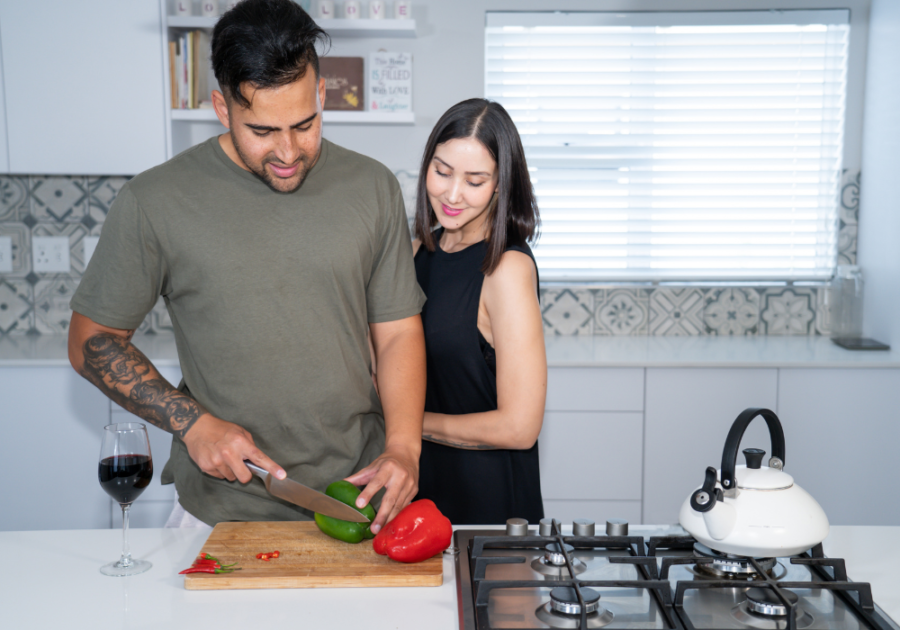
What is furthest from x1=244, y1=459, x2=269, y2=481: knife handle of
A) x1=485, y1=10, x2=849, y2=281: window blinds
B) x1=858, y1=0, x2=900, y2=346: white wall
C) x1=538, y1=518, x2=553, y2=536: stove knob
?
x1=858, y1=0, x2=900, y2=346: white wall

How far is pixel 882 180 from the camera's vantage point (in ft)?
9.55

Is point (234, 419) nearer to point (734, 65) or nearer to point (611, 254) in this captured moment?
point (611, 254)

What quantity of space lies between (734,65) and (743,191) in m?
0.51

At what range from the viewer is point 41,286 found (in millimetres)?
3062

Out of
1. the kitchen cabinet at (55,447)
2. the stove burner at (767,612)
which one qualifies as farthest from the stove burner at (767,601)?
the kitchen cabinet at (55,447)

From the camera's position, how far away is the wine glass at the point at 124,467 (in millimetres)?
1063

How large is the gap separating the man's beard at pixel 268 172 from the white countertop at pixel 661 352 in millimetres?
1391

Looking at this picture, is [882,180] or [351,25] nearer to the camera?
[351,25]

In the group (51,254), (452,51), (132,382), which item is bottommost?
(132,382)

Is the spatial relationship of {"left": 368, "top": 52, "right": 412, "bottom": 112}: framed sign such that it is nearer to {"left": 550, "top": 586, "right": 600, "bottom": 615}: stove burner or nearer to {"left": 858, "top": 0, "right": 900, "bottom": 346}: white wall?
{"left": 858, "top": 0, "right": 900, "bottom": 346}: white wall

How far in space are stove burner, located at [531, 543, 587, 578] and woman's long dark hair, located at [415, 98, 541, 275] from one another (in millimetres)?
636

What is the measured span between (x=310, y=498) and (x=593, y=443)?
1.65 m

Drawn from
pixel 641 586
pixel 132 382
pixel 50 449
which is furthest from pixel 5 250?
pixel 641 586

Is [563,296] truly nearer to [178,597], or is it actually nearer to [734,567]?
[734,567]
